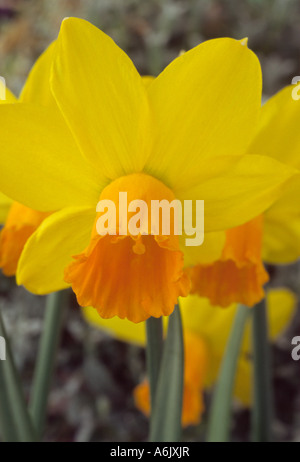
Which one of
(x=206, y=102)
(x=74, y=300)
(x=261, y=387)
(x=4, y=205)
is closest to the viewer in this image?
(x=206, y=102)

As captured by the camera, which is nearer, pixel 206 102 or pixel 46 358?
pixel 206 102

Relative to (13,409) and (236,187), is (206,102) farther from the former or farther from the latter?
(13,409)

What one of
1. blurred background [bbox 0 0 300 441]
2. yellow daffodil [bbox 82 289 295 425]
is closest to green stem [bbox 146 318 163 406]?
yellow daffodil [bbox 82 289 295 425]

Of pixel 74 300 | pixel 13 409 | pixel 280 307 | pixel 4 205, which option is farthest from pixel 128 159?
pixel 74 300

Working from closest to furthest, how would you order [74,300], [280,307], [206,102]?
[206,102] < [280,307] < [74,300]

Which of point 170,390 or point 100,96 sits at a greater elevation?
point 100,96

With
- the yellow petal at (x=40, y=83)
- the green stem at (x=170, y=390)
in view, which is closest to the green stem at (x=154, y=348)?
the green stem at (x=170, y=390)
